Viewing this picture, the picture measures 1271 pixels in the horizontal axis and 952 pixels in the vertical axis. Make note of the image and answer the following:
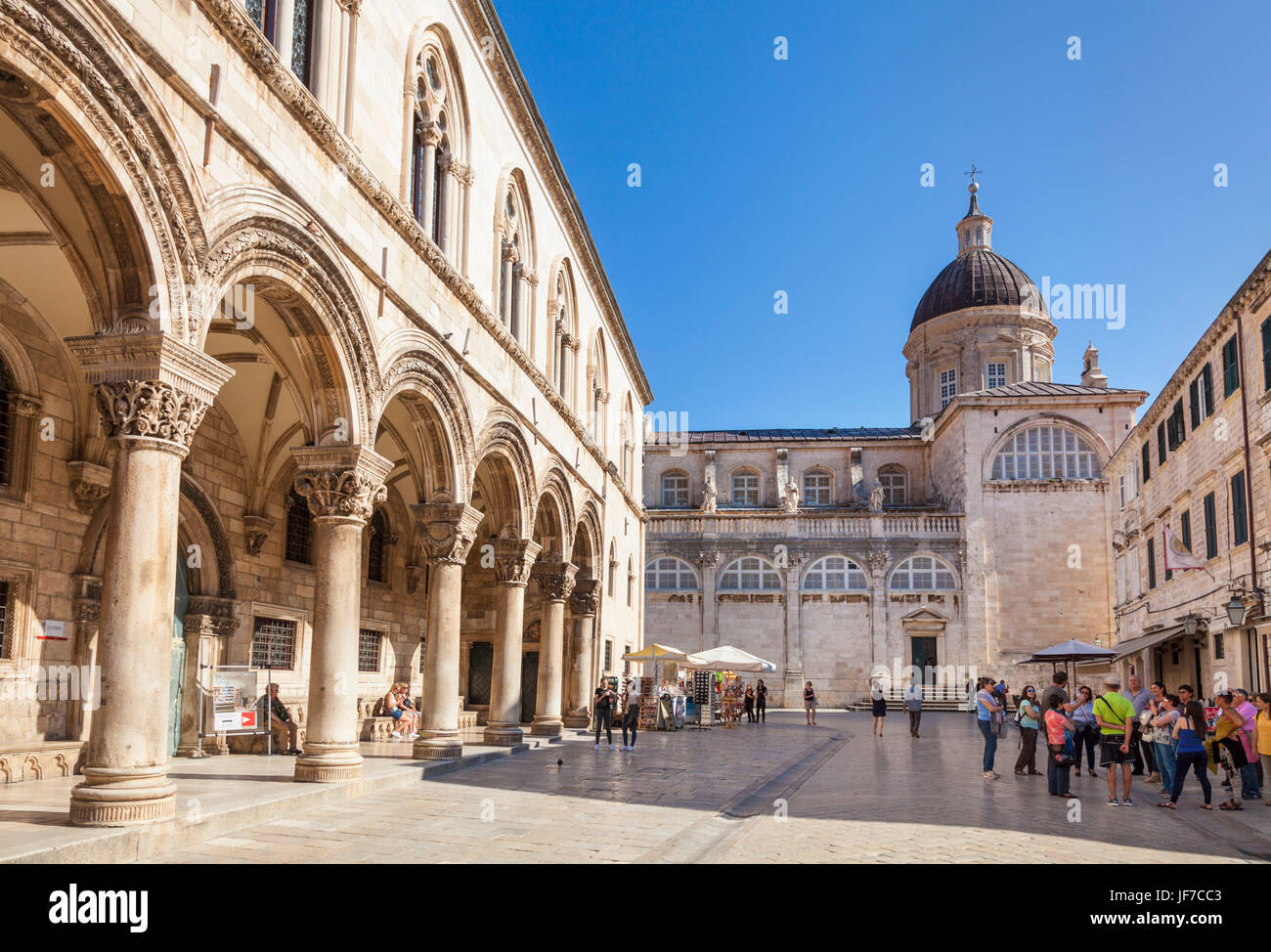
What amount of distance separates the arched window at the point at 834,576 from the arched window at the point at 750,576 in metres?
1.37

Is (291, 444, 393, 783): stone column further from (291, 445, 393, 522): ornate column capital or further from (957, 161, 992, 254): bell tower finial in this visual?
(957, 161, 992, 254): bell tower finial

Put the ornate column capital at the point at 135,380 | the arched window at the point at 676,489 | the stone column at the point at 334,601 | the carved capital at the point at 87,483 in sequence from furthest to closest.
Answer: the arched window at the point at 676,489, the carved capital at the point at 87,483, the stone column at the point at 334,601, the ornate column capital at the point at 135,380

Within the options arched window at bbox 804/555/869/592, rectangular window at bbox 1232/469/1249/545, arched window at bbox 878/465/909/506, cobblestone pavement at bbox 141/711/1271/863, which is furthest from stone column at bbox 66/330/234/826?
arched window at bbox 878/465/909/506

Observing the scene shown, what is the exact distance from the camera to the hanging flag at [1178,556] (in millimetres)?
22250

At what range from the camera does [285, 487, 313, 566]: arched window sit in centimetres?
1838

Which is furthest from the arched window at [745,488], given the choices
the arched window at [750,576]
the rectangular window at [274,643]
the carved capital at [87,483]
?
the carved capital at [87,483]

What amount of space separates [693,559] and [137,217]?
39001mm

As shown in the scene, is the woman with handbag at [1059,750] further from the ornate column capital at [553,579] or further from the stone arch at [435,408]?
the ornate column capital at [553,579]

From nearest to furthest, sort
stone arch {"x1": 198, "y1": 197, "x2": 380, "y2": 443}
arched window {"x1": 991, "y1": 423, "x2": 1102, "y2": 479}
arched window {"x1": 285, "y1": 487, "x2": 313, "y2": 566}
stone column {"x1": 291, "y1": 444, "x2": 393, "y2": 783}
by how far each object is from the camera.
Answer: stone arch {"x1": 198, "y1": 197, "x2": 380, "y2": 443}, stone column {"x1": 291, "y1": 444, "x2": 393, "y2": 783}, arched window {"x1": 285, "y1": 487, "x2": 313, "y2": 566}, arched window {"x1": 991, "y1": 423, "x2": 1102, "y2": 479}

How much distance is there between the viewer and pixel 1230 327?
810 inches

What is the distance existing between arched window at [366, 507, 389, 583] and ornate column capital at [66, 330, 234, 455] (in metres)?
12.9

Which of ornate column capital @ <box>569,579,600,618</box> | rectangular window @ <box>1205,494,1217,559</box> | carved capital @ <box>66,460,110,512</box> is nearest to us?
carved capital @ <box>66,460,110,512</box>

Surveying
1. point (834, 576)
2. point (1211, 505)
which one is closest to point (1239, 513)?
point (1211, 505)
